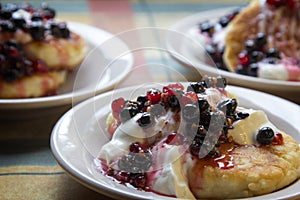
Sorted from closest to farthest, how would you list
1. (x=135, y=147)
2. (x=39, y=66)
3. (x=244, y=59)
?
(x=135, y=147), (x=39, y=66), (x=244, y=59)

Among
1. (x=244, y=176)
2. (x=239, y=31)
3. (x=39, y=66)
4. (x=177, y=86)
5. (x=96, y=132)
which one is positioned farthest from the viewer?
(x=239, y=31)

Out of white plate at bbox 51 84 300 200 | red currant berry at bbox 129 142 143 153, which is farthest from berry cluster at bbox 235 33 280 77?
red currant berry at bbox 129 142 143 153

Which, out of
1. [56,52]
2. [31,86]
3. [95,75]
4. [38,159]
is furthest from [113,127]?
[56,52]

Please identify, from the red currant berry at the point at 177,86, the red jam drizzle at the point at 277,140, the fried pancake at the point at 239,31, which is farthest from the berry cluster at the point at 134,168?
Result: the fried pancake at the point at 239,31

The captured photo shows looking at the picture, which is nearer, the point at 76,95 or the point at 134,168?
the point at 134,168

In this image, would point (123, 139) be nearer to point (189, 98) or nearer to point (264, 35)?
point (189, 98)

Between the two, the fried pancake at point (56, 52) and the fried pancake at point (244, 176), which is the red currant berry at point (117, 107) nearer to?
the fried pancake at point (244, 176)

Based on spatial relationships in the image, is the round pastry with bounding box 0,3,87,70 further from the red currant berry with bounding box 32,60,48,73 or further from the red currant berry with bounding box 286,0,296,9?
the red currant berry with bounding box 286,0,296,9
